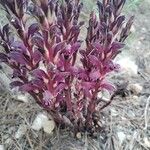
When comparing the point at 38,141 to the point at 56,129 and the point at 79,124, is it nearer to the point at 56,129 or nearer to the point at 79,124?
the point at 56,129

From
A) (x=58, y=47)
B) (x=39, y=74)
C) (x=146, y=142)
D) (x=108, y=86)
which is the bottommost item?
(x=146, y=142)

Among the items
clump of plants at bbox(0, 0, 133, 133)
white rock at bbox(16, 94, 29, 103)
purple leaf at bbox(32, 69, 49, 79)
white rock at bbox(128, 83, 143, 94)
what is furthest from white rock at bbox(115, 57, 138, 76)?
purple leaf at bbox(32, 69, 49, 79)

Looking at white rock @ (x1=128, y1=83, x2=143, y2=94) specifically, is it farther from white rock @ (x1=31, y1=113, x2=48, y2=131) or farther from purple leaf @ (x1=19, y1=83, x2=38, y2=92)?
purple leaf @ (x1=19, y1=83, x2=38, y2=92)

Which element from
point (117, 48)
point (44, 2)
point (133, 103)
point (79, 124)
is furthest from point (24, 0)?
point (133, 103)

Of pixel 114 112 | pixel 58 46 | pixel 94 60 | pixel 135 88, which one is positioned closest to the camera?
pixel 58 46

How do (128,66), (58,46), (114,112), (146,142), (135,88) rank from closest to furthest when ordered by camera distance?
(58,46) < (146,142) < (114,112) < (135,88) < (128,66)

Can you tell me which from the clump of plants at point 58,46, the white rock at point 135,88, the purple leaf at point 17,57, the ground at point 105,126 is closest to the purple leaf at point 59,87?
the clump of plants at point 58,46

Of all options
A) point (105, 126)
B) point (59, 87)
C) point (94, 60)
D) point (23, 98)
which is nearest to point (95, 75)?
point (94, 60)

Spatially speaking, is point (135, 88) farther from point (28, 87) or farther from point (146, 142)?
point (28, 87)
